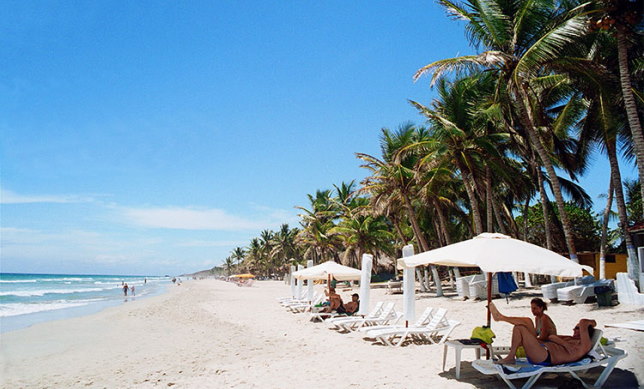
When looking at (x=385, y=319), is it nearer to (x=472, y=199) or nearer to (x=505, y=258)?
(x=505, y=258)

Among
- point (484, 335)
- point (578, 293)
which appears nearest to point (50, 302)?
point (578, 293)

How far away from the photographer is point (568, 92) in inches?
738

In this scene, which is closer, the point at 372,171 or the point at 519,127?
the point at 519,127

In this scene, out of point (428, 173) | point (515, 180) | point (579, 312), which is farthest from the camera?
point (515, 180)

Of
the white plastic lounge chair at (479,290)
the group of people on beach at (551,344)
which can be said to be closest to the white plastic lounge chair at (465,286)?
the white plastic lounge chair at (479,290)

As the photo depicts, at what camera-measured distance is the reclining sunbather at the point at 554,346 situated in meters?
5.20

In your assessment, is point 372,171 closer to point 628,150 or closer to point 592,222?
point 628,150

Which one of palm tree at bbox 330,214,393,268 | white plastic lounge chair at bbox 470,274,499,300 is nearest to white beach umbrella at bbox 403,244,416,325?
white plastic lounge chair at bbox 470,274,499,300

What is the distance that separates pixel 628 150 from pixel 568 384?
1614 centimetres

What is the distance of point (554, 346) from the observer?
17.4 feet

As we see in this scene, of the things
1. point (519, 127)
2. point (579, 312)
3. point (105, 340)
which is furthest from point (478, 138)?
point (105, 340)

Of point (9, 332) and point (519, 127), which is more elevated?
point (519, 127)

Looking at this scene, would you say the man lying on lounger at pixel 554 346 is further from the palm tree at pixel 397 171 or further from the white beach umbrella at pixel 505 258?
the palm tree at pixel 397 171

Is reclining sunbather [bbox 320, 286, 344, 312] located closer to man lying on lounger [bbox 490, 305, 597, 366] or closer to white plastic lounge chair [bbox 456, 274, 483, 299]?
white plastic lounge chair [bbox 456, 274, 483, 299]
